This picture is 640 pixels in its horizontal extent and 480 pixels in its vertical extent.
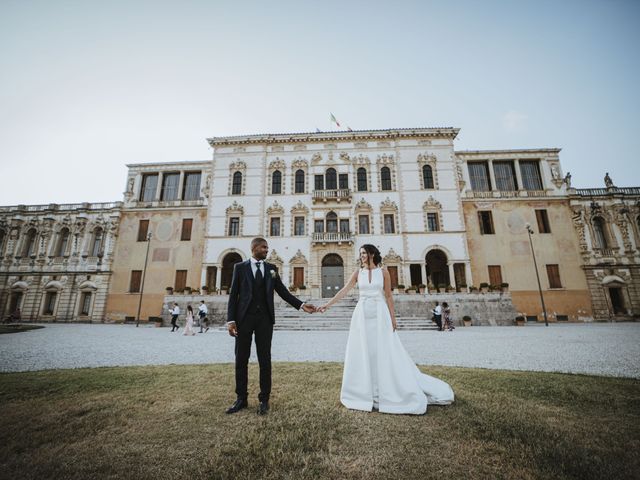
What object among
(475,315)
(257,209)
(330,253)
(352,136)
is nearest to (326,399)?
(475,315)

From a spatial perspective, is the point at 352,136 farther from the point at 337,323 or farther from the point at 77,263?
the point at 77,263

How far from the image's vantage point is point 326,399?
3891 mm

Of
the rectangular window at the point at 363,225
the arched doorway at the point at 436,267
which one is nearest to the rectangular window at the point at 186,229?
the rectangular window at the point at 363,225

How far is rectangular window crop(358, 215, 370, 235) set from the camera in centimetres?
2450

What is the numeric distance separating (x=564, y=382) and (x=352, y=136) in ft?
80.3

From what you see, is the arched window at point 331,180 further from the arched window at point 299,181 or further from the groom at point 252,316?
the groom at point 252,316

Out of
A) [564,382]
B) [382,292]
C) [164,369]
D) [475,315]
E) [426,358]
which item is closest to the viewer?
[382,292]

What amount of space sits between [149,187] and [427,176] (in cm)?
2673

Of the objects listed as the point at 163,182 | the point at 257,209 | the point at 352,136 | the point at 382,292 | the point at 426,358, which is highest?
the point at 352,136

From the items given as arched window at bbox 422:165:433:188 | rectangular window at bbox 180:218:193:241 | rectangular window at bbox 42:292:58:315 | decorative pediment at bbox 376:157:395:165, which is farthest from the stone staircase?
rectangular window at bbox 42:292:58:315

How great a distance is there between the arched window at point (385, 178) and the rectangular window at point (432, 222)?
4325 millimetres

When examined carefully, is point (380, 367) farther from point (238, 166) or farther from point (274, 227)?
point (238, 166)

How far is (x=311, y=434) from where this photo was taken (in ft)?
9.35

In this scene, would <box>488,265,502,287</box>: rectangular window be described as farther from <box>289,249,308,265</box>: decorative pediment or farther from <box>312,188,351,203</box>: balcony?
<box>289,249,308,265</box>: decorative pediment
